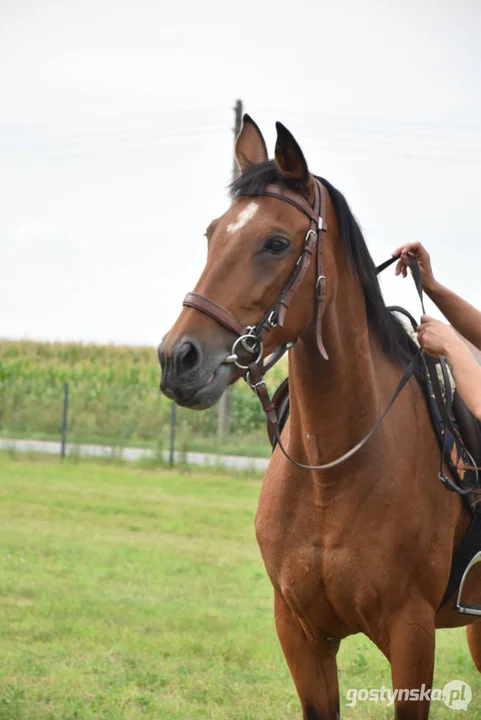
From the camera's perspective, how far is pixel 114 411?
74.1 feet

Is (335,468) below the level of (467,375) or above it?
below

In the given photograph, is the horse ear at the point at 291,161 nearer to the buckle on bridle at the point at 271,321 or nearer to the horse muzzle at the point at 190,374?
the buckle on bridle at the point at 271,321

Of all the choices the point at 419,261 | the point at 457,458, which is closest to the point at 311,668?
the point at 457,458

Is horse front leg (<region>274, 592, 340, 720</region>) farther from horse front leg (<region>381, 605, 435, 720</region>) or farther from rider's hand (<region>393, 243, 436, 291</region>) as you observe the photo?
rider's hand (<region>393, 243, 436, 291</region>)

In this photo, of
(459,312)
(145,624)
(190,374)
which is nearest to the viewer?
(190,374)

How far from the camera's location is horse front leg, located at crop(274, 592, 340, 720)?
374cm

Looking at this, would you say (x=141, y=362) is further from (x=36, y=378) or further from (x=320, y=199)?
(x=320, y=199)

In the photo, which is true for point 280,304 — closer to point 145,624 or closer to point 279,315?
point 279,315

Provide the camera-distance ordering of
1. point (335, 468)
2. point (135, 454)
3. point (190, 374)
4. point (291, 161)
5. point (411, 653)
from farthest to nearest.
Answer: point (135, 454), point (335, 468), point (411, 653), point (291, 161), point (190, 374)

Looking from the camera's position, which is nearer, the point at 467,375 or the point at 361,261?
the point at 467,375

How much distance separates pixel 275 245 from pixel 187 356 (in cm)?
52

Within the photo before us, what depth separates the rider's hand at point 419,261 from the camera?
3908mm

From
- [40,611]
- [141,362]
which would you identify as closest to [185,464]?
[40,611]

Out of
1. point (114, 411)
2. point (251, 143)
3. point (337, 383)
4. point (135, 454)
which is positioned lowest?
point (135, 454)
